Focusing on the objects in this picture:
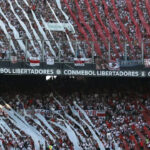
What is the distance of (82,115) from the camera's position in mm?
33656

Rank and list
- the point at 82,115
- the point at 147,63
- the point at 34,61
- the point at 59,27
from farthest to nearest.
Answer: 1. the point at 59,27
2. the point at 82,115
3. the point at 34,61
4. the point at 147,63

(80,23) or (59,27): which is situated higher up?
(80,23)

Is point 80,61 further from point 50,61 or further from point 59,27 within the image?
point 59,27

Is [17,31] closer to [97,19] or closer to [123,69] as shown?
[97,19]

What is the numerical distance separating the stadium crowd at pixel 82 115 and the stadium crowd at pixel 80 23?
8.89 ft

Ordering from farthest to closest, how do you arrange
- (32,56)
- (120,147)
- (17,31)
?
(17,31) < (32,56) < (120,147)

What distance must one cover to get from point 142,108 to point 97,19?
7562mm

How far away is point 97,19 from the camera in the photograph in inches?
1503

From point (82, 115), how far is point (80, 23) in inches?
278

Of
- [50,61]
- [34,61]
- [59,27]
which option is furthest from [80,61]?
[59,27]

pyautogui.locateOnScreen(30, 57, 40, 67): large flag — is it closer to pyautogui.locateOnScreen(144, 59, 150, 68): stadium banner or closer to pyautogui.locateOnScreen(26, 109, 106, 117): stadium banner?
pyautogui.locateOnScreen(26, 109, 106, 117): stadium banner

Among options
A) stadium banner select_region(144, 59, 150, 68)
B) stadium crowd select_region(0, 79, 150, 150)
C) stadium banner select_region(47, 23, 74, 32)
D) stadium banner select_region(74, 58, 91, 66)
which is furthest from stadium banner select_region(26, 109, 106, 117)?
stadium banner select_region(47, 23, 74, 32)

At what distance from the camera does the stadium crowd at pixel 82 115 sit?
3145 cm

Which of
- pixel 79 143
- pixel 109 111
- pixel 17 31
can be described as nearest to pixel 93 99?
pixel 109 111
